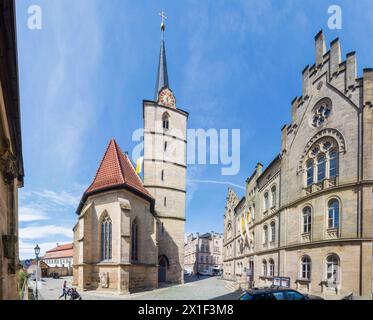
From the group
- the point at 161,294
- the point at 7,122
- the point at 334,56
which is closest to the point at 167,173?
the point at 161,294

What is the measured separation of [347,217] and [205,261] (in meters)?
56.3

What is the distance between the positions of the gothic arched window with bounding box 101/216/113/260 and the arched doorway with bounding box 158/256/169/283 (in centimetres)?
795

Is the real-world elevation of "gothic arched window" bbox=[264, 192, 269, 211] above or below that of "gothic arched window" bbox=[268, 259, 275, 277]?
above

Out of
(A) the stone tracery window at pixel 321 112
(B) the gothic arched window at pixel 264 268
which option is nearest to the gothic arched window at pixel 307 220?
(A) the stone tracery window at pixel 321 112

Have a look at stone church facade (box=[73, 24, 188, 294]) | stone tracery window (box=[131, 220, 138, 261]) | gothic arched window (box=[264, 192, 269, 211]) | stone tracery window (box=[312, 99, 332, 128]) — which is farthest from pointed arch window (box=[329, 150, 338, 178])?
stone tracery window (box=[131, 220, 138, 261])

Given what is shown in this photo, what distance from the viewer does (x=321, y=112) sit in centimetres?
1541

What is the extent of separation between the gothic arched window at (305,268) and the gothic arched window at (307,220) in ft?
5.77

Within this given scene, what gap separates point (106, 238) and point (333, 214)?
615 inches

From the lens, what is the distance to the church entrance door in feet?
76.0

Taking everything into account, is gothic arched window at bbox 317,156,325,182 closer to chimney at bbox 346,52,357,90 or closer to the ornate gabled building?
chimney at bbox 346,52,357,90

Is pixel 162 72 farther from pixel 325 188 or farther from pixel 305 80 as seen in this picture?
pixel 325 188

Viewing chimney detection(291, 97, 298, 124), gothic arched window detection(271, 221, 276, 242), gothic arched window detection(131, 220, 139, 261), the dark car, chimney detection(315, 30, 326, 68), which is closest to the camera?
the dark car
